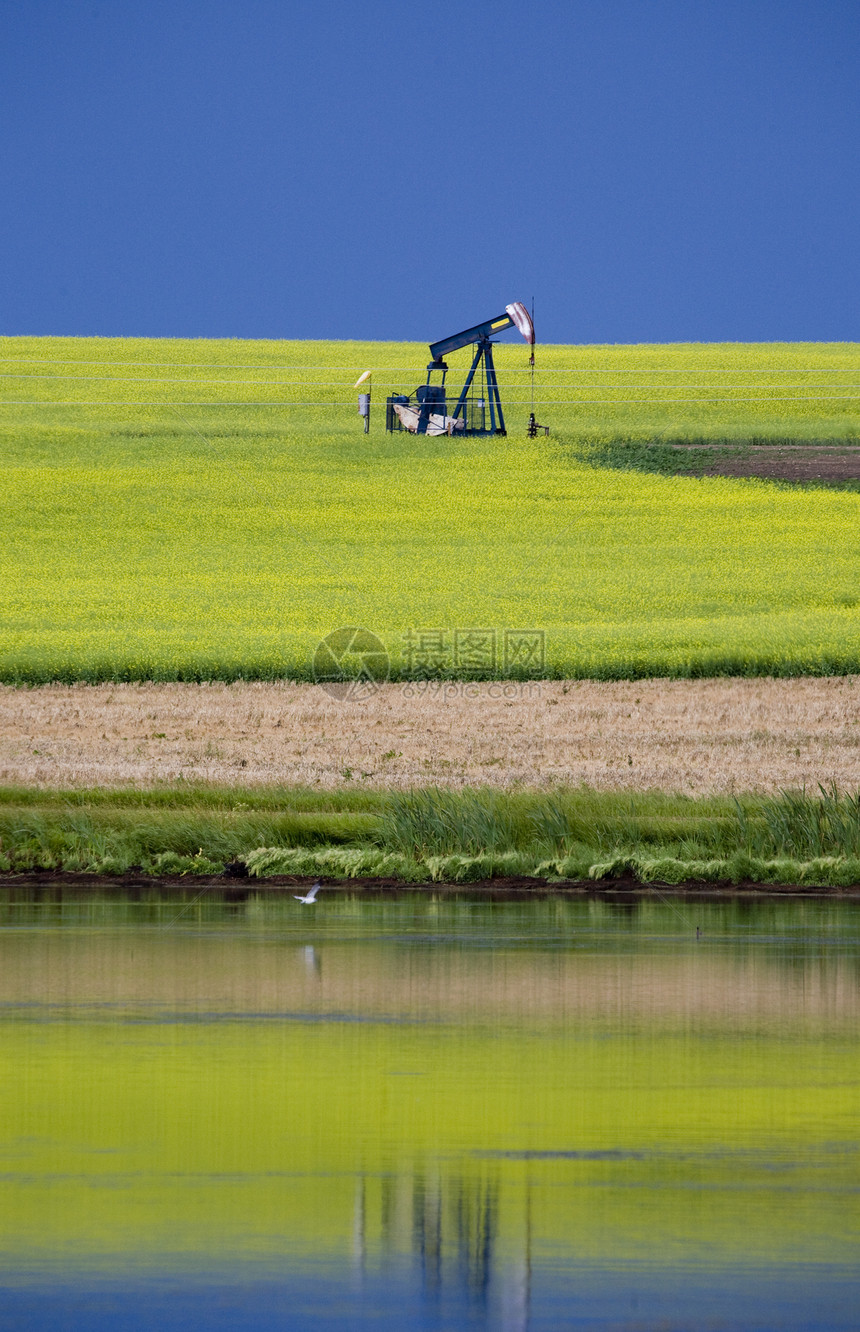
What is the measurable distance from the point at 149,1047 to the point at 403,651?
24.2 metres

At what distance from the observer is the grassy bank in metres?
17.3

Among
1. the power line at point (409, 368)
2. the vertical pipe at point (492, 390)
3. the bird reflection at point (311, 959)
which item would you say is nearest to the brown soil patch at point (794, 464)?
the vertical pipe at point (492, 390)

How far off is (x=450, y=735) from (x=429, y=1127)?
19.0 m

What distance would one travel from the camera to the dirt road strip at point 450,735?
2309 cm

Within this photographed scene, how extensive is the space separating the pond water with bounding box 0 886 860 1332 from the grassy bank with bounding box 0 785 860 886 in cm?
275

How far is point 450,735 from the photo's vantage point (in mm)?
27344

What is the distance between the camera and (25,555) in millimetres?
46031

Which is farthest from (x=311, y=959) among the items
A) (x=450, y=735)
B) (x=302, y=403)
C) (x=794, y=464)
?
(x=302, y=403)

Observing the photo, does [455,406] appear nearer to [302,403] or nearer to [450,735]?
[302,403]

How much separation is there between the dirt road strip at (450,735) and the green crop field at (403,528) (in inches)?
77.1

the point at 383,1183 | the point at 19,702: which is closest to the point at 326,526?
the point at 19,702

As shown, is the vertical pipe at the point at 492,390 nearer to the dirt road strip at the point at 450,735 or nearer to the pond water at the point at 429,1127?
the dirt road strip at the point at 450,735

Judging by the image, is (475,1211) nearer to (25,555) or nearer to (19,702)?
(19,702)

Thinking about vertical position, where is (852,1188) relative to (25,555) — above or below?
below
